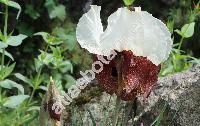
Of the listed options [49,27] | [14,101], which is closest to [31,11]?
[49,27]

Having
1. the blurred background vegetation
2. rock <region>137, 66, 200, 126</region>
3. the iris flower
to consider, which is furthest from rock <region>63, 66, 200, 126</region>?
the blurred background vegetation

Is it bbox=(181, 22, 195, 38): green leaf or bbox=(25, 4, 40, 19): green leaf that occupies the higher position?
bbox=(25, 4, 40, 19): green leaf

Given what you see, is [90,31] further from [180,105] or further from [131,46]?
[180,105]

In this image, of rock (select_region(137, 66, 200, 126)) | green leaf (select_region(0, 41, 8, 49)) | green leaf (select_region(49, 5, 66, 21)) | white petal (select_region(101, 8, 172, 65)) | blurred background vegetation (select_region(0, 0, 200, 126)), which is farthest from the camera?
green leaf (select_region(49, 5, 66, 21))

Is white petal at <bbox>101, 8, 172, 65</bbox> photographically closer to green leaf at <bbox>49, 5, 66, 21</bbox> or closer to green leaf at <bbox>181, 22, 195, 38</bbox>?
green leaf at <bbox>181, 22, 195, 38</bbox>

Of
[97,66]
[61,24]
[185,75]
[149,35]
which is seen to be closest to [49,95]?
[97,66]

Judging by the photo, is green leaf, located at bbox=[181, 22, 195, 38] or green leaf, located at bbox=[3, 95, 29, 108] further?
green leaf, located at bbox=[181, 22, 195, 38]

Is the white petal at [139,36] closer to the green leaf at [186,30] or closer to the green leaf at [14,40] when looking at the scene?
the green leaf at [14,40]

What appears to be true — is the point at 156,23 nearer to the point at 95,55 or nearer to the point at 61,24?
the point at 95,55
